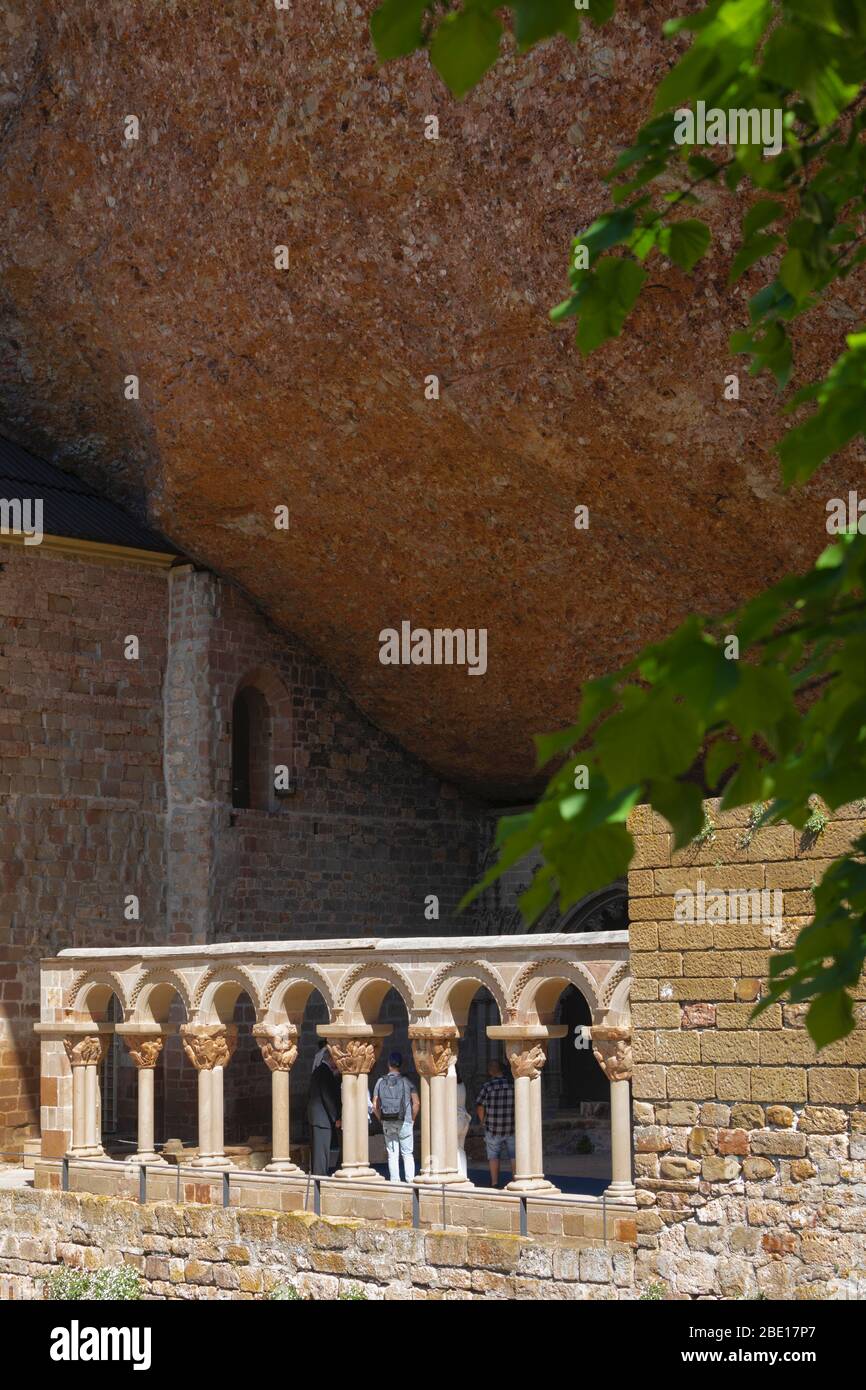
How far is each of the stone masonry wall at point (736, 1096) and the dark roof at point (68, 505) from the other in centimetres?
877

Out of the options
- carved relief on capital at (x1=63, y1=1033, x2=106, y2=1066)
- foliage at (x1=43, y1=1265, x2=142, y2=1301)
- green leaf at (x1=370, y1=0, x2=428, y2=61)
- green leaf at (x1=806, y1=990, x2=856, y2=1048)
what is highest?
green leaf at (x1=370, y1=0, x2=428, y2=61)

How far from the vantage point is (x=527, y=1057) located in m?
10.3

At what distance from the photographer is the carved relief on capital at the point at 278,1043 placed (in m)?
11.8

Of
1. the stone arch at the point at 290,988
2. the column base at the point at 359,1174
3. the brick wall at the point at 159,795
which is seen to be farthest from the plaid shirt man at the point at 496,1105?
the brick wall at the point at 159,795

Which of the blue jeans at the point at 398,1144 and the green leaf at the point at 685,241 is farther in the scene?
the blue jeans at the point at 398,1144

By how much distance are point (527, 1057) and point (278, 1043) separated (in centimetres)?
222

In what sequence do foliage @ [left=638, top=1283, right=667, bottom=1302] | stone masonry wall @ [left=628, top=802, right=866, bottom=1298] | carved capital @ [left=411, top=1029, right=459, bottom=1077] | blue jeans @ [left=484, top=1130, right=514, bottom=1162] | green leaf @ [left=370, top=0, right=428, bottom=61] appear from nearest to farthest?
green leaf @ [left=370, top=0, right=428, bottom=61]
stone masonry wall @ [left=628, top=802, right=866, bottom=1298]
foliage @ [left=638, top=1283, right=667, bottom=1302]
carved capital @ [left=411, top=1029, right=459, bottom=1077]
blue jeans @ [left=484, top=1130, right=514, bottom=1162]

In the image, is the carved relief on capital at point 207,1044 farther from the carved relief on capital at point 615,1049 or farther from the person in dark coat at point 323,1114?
the carved relief on capital at point 615,1049

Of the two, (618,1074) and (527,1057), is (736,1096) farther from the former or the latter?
(527,1057)

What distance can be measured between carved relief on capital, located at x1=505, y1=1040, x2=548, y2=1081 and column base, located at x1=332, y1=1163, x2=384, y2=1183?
4.13 feet

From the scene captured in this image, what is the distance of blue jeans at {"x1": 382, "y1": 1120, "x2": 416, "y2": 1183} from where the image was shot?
→ 471 inches

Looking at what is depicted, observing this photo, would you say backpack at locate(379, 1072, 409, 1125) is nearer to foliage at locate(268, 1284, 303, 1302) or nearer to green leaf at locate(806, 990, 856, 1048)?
foliage at locate(268, 1284, 303, 1302)

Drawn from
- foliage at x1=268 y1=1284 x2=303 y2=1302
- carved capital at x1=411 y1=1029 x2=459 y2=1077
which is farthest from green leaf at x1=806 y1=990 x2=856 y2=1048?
foliage at x1=268 y1=1284 x2=303 y2=1302

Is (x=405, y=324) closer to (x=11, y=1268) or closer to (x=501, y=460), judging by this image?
(x=501, y=460)
